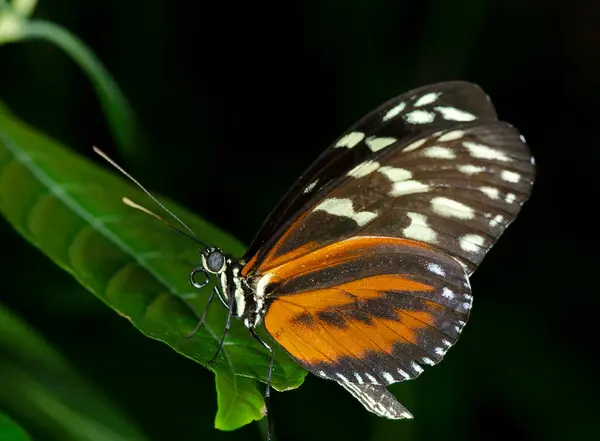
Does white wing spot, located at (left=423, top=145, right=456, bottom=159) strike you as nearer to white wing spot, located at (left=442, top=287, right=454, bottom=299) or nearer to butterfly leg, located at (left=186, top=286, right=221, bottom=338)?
white wing spot, located at (left=442, top=287, right=454, bottom=299)

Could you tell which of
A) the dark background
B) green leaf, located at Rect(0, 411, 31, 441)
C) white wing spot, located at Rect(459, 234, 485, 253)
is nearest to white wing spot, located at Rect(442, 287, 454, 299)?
white wing spot, located at Rect(459, 234, 485, 253)

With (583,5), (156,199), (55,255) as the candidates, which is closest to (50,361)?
(55,255)

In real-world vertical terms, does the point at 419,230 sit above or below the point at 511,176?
below

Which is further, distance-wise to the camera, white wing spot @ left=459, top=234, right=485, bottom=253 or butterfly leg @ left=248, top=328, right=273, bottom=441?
white wing spot @ left=459, top=234, right=485, bottom=253

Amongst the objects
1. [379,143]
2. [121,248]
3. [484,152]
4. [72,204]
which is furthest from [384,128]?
[72,204]

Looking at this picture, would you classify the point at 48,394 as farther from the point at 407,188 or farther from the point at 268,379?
the point at 407,188

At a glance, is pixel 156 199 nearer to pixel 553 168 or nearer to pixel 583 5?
pixel 553 168
